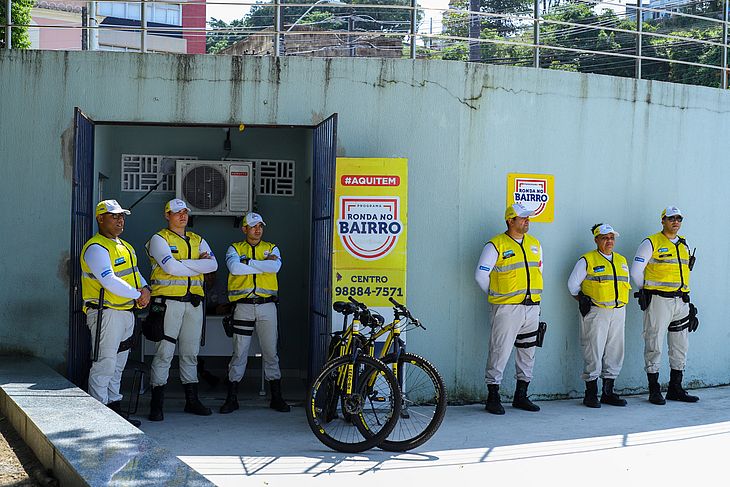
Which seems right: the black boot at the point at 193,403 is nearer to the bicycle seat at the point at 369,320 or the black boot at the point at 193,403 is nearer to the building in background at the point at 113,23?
the bicycle seat at the point at 369,320

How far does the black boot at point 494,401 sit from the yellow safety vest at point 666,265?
200 centimetres

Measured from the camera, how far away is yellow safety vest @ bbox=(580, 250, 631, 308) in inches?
343

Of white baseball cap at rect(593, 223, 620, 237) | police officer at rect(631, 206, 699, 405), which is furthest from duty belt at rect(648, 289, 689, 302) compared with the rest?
white baseball cap at rect(593, 223, 620, 237)

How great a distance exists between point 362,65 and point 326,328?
8.38ft

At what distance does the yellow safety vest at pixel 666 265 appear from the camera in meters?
9.00

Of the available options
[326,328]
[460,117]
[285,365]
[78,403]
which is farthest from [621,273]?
[78,403]

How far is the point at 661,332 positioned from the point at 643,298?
0.38 m

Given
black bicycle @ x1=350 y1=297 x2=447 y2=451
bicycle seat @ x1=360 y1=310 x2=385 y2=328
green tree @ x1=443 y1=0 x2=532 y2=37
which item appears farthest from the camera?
green tree @ x1=443 y1=0 x2=532 y2=37

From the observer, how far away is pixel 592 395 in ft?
28.7

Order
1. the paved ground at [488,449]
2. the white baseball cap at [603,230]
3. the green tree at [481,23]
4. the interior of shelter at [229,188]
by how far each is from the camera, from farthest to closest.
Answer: the interior of shelter at [229,188] < the green tree at [481,23] < the white baseball cap at [603,230] < the paved ground at [488,449]

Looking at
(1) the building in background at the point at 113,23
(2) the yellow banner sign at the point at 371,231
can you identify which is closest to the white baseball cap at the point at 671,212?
(2) the yellow banner sign at the point at 371,231

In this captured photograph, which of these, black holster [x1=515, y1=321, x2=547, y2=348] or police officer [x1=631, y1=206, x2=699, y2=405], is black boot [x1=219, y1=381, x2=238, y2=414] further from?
police officer [x1=631, y1=206, x2=699, y2=405]

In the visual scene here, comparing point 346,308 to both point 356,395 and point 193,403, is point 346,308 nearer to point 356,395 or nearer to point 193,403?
point 356,395

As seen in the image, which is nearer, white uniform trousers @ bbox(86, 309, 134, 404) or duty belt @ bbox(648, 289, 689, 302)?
white uniform trousers @ bbox(86, 309, 134, 404)
